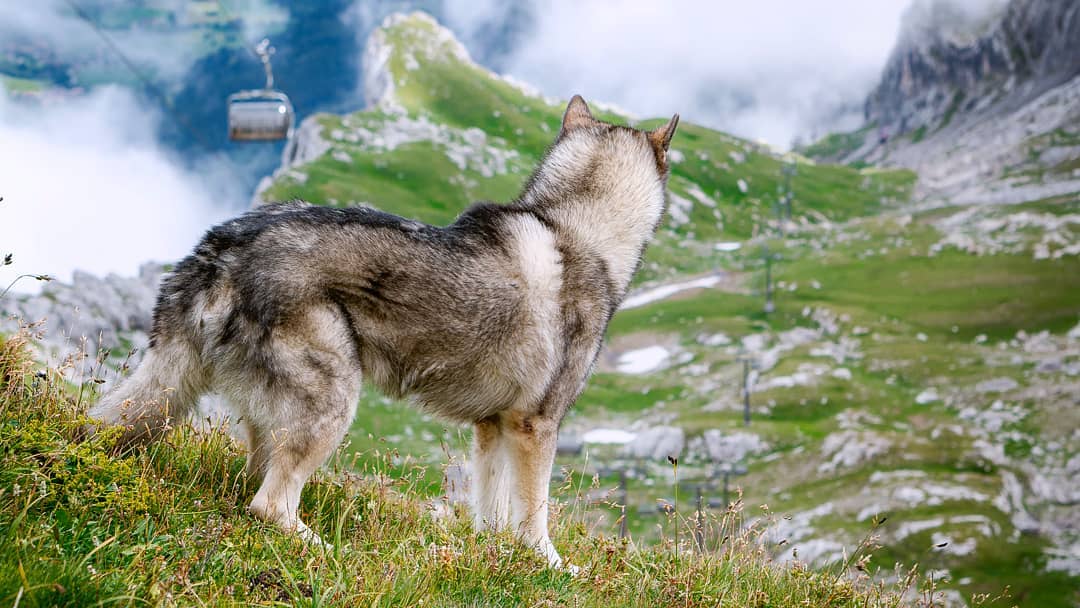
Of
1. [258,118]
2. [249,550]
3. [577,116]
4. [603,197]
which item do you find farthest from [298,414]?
[258,118]

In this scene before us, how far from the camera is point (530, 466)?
24.1 ft

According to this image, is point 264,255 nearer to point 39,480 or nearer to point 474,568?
point 39,480

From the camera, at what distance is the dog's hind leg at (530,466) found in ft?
23.8

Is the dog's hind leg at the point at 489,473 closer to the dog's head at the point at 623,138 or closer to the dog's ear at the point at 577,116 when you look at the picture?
the dog's head at the point at 623,138

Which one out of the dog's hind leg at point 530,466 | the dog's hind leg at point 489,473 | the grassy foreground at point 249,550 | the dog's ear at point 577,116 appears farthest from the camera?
the dog's ear at point 577,116

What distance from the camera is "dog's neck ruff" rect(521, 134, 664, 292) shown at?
8305 millimetres

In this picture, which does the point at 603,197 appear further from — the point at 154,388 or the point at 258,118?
the point at 258,118

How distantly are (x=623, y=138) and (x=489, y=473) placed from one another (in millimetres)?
3507

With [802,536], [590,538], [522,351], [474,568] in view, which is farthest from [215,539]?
[802,536]

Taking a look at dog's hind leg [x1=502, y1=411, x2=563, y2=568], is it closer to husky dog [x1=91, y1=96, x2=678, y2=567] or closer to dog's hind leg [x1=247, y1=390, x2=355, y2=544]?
husky dog [x1=91, y1=96, x2=678, y2=567]

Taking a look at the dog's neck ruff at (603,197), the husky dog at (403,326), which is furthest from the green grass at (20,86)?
the husky dog at (403,326)

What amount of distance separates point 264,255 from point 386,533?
2.18 meters

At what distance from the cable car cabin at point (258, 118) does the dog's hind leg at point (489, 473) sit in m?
49.0

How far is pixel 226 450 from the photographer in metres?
7.20
